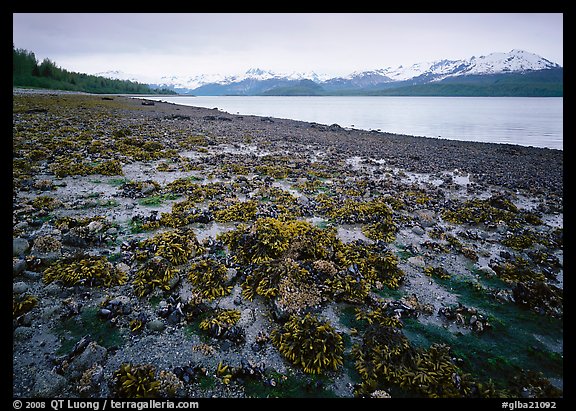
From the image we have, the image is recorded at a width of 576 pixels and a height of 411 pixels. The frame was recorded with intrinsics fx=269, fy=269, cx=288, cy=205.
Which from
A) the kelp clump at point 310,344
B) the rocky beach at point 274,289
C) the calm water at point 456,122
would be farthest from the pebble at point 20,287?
the calm water at point 456,122

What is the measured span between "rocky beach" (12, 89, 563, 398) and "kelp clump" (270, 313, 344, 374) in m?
0.03

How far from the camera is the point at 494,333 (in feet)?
18.5

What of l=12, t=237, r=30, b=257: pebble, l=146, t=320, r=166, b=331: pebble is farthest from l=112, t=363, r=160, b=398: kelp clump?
l=12, t=237, r=30, b=257: pebble

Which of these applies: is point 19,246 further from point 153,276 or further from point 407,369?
point 407,369

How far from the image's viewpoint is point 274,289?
20.5 feet

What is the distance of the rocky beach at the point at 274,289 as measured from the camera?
4.43 m

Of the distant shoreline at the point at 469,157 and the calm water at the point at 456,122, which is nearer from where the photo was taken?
the distant shoreline at the point at 469,157

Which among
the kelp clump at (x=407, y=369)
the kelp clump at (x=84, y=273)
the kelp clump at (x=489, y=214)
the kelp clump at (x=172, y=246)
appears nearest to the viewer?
the kelp clump at (x=407, y=369)

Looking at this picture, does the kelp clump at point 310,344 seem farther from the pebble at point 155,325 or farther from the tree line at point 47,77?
the tree line at point 47,77

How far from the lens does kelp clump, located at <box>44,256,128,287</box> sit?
5.96 meters

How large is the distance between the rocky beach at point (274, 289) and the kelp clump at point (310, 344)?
0.03m

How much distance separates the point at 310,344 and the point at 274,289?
1609 millimetres
